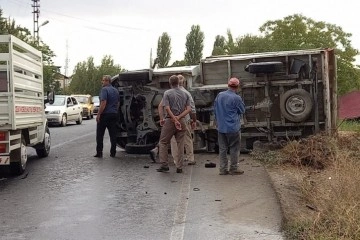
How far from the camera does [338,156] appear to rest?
8.31 metres

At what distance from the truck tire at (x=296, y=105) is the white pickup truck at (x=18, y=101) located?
5.21 meters

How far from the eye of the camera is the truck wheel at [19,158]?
921cm

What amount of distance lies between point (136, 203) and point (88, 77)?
76.1 metres

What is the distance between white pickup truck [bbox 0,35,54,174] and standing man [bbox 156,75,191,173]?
2.50 m

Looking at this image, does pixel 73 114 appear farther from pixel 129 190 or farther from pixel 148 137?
pixel 129 190

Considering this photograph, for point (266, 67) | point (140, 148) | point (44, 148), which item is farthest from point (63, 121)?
point (266, 67)

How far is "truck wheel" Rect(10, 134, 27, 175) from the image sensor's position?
9212mm

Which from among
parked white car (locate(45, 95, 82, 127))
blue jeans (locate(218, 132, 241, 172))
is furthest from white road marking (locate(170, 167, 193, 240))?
parked white car (locate(45, 95, 82, 127))

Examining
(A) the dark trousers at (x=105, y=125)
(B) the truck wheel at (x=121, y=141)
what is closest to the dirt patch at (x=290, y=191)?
(A) the dark trousers at (x=105, y=125)

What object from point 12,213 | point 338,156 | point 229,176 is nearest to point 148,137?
point 229,176

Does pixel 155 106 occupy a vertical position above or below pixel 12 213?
above

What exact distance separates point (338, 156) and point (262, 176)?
4.25 ft

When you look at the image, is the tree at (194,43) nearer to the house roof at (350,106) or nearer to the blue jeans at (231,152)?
the house roof at (350,106)

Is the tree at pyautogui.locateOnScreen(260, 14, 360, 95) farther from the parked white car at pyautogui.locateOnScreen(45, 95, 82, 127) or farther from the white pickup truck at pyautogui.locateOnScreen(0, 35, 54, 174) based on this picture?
the white pickup truck at pyautogui.locateOnScreen(0, 35, 54, 174)
